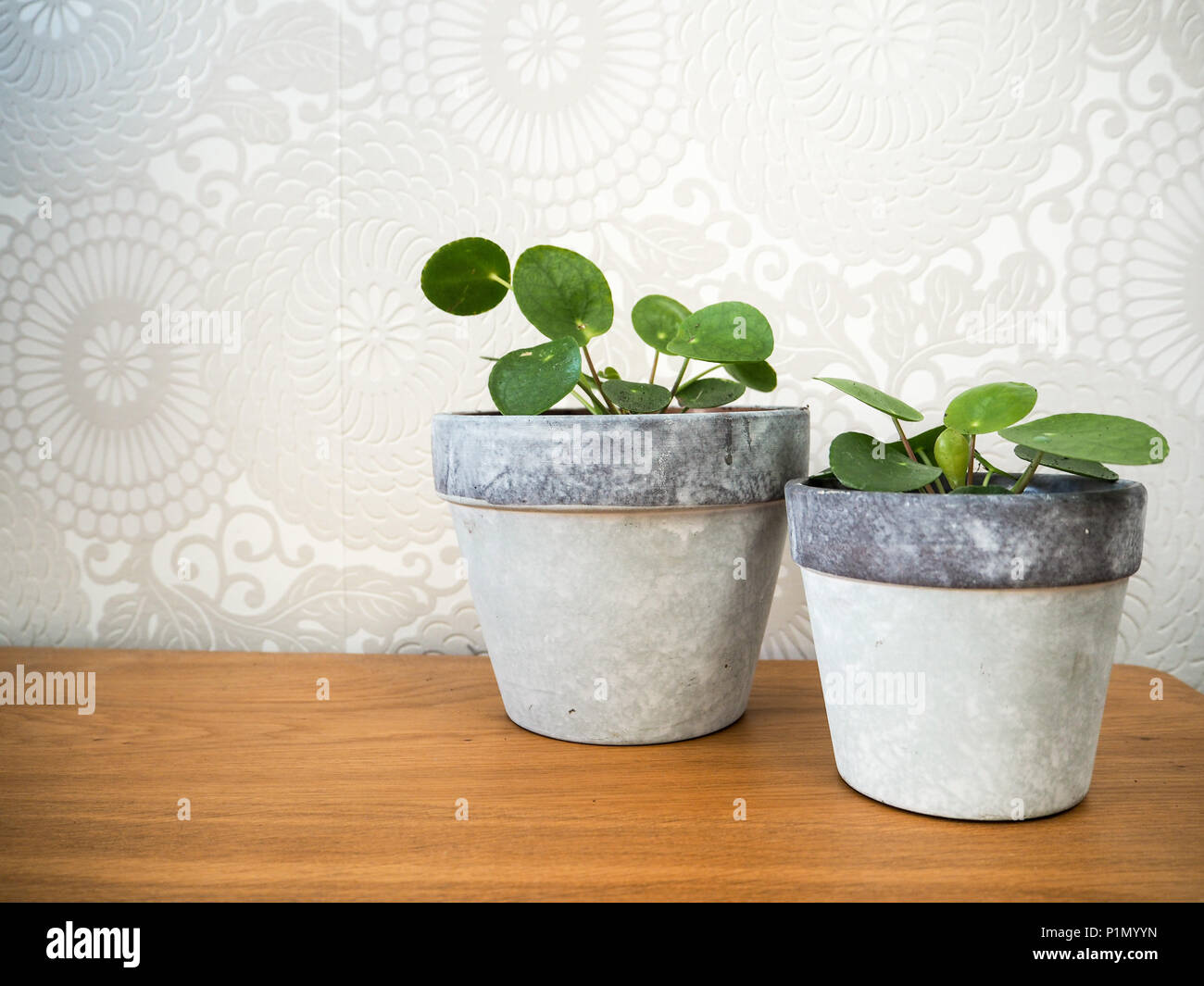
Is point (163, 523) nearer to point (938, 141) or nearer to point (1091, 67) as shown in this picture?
point (938, 141)

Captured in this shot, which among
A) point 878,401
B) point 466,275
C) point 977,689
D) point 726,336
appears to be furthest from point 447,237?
point 977,689

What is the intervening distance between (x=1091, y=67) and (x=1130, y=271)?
0.17 meters

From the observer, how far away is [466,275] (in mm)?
595

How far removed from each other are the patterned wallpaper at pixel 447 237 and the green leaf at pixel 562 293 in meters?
0.23

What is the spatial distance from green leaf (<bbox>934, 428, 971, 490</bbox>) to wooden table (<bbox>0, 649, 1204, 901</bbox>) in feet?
0.62

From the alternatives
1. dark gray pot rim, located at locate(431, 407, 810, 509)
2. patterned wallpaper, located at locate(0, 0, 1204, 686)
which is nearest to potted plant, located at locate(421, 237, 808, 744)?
dark gray pot rim, located at locate(431, 407, 810, 509)

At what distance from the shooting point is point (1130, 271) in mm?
784

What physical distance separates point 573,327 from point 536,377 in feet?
0.22

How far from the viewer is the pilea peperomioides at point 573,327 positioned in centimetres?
54

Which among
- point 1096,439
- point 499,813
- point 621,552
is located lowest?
point 499,813

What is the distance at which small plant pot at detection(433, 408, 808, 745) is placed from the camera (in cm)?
55

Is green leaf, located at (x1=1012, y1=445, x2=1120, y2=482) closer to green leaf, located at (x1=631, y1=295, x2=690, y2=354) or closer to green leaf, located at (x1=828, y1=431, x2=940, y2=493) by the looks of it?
green leaf, located at (x1=828, y1=431, x2=940, y2=493)

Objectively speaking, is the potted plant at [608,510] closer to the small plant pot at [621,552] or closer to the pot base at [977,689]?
the small plant pot at [621,552]

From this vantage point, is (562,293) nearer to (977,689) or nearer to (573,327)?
(573,327)
